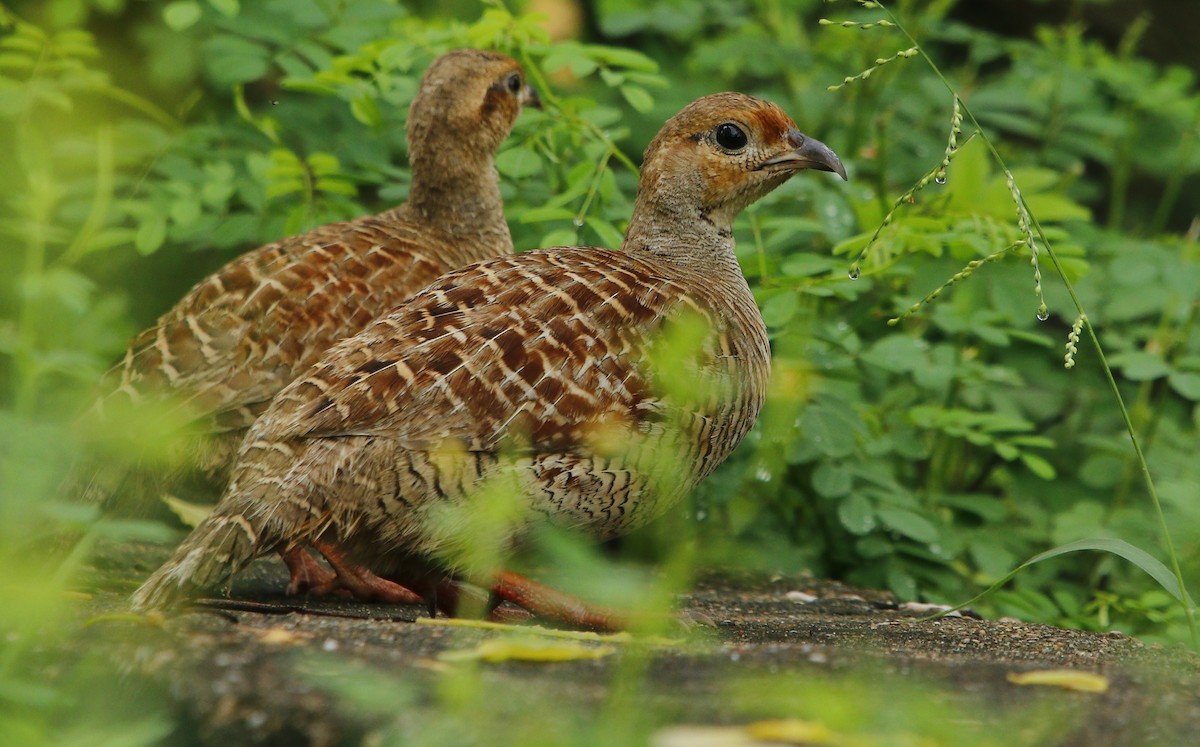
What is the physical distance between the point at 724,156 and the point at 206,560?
2285 mm

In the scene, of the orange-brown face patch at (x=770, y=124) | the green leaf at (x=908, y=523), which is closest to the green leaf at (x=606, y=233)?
the orange-brown face patch at (x=770, y=124)

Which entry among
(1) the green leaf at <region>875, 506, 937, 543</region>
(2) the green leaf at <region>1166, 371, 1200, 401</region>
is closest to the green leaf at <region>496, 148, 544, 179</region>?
(1) the green leaf at <region>875, 506, 937, 543</region>

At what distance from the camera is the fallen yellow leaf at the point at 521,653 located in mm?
3051

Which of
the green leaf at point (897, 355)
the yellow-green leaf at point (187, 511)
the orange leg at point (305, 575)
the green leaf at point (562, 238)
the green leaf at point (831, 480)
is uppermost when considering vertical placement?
the green leaf at point (562, 238)

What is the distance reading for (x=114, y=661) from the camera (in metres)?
2.98

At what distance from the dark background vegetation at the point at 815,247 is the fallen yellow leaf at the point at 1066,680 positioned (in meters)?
1.61

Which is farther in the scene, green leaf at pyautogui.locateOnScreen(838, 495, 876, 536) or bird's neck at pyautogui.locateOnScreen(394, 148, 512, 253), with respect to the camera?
bird's neck at pyautogui.locateOnScreen(394, 148, 512, 253)

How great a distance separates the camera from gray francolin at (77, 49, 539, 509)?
4727 mm

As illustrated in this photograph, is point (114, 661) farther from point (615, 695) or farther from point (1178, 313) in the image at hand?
point (1178, 313)

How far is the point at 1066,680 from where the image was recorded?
3.05 m

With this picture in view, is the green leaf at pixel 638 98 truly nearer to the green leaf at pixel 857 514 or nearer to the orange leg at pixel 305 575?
the green leaf at pixel 857 514

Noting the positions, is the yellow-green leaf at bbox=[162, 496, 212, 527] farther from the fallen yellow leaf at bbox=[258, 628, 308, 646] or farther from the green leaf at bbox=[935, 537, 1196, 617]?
the green leaf at bbox=[935, 537, 1196, 617]

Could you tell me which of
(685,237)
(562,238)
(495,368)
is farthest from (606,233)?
(495,368)

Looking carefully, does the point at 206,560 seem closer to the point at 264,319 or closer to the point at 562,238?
the point at 264,319
